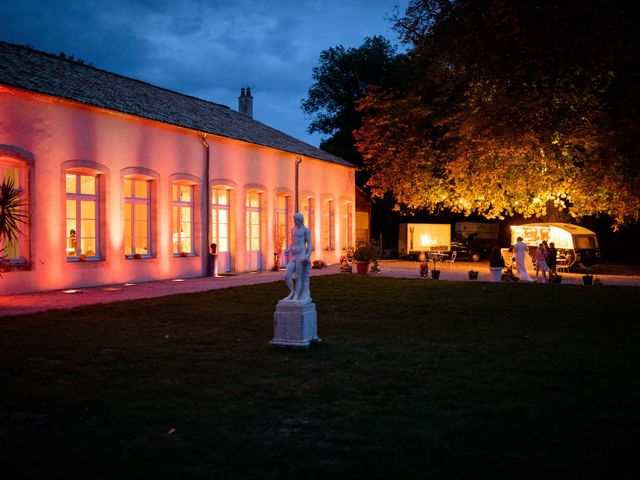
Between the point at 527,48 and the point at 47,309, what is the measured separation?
13.0m

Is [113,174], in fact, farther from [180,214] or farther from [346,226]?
[346,226]

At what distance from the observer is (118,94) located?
18516mm

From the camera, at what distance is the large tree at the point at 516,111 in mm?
15969

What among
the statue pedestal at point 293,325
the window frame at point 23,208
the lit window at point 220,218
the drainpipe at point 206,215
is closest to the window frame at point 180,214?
the drainpipe at point 206,215

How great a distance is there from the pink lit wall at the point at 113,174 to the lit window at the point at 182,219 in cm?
23

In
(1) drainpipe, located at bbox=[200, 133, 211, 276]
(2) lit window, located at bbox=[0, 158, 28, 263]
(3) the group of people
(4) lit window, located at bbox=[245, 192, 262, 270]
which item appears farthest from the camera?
(4) lit window, located at bbox=[245, 192, 262, 270]

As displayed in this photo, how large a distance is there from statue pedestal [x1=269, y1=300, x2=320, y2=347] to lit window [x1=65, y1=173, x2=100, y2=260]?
9313 mm

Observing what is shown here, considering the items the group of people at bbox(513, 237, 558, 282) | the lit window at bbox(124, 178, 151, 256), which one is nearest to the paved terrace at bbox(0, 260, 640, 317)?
the lit window at bbox(124, 178, 151, 256)

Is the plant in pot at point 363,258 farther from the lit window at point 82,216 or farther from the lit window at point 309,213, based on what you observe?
the lit window at point 82,216

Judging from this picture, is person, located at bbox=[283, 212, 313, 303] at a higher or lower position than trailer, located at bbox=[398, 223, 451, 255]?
lower

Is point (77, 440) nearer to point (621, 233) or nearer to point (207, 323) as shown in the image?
point (207, 323)

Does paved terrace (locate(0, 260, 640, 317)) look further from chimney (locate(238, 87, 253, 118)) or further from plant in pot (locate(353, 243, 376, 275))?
chimney (locate(238, 87, 253, 118))

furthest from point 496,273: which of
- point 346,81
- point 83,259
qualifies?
point 346,81

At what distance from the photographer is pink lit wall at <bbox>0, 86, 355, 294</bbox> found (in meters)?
14.8
